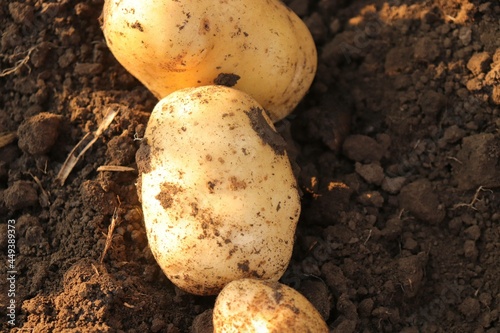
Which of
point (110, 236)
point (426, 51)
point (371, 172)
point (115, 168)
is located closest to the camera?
point (110, 236)

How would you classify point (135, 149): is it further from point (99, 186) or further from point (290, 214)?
point (290, 214)

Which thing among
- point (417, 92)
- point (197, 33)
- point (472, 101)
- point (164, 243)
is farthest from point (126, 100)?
point (472, 101)

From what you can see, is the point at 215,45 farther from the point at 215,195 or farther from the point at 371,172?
the point at 371,172

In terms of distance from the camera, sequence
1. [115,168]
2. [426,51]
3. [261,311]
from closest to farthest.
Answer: [261,311], [115,168], [426,51]

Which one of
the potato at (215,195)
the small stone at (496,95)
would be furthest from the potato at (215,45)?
the small stone at (496,95)

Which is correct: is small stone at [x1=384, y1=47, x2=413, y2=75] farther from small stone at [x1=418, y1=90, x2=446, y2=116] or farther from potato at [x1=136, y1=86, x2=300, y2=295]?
potato at [x1=136, y1=86, x2=300, y2=295]

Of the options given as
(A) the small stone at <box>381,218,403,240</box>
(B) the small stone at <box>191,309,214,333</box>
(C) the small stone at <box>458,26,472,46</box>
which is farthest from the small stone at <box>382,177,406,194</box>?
(B) the small stone at <box>191,309,214,333</box>

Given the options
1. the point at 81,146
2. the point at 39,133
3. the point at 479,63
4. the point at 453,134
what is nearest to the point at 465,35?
the point at 479,63
